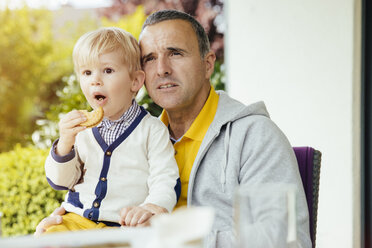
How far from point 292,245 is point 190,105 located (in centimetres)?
127

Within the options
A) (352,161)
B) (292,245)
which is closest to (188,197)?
(292,245)

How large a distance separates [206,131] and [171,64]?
0.32 metres

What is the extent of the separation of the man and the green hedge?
2.24 metres

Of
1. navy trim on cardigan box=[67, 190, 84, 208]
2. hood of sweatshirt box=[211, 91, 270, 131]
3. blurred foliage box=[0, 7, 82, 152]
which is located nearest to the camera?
navy trim on cardigan box=[67, 190, 84, 208]

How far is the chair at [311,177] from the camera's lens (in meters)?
1.83

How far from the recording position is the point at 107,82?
1702mm

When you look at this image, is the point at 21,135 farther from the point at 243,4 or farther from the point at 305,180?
the point at 305,180

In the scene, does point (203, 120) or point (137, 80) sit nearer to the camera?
point (137, 80)

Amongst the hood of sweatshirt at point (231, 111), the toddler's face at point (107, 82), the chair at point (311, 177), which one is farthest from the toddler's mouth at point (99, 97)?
the chair at point (311, 177)

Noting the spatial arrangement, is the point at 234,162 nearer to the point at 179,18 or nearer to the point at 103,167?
the point at 103,167

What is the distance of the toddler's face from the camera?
66.7 inches

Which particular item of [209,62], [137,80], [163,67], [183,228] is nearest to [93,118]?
[137,80]

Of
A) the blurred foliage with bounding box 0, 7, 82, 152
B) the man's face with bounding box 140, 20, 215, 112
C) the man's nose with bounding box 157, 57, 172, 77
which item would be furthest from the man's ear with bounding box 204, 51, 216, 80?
the blurred foliage with bounding box 0, 7, 82, 152

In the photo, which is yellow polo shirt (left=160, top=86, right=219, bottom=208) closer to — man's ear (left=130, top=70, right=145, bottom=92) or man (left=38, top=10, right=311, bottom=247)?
man (left=38, top=10, right=311, bottom=247)
